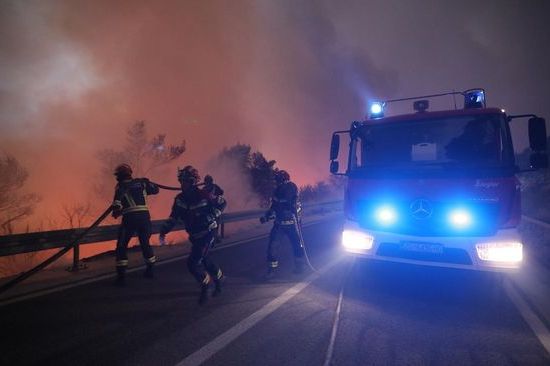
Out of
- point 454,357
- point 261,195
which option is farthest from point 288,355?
point 261,195

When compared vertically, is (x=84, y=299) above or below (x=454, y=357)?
above

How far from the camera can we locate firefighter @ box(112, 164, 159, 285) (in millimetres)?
5125

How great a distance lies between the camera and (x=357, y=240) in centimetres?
479

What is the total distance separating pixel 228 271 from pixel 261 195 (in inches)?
1312

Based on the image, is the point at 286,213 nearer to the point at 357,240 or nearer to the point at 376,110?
Result: the point at 357,240

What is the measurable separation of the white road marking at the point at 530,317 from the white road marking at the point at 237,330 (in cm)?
272

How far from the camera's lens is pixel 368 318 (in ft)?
12.4

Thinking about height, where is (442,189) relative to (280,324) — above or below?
above

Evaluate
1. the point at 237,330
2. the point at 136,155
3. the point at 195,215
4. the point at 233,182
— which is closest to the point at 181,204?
the point at 195,215

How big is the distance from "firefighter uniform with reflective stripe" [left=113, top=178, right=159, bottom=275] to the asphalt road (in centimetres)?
44

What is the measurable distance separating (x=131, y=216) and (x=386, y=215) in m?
3.93

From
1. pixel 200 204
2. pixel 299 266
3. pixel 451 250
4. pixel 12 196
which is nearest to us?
pixel 451 250

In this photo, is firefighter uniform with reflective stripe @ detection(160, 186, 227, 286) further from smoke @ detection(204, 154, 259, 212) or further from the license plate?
smoke @ detection(204, 154, 259, 212)

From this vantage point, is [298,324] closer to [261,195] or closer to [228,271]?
[228,271]
